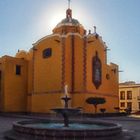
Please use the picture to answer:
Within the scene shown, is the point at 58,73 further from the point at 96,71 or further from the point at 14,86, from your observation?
the point at 14,86

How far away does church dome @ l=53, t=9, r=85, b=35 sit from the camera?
3169cm

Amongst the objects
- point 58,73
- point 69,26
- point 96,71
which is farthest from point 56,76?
point 69,26

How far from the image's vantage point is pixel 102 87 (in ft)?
98.6

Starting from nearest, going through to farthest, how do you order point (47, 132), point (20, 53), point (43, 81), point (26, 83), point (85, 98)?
point (47, 132) → point (85, 98) → point (43, 81) → point (26, 83) → point (20, 53)

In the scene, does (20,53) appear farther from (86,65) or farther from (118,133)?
(118,133)

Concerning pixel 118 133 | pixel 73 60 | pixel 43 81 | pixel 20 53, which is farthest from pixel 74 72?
pixel 118 133

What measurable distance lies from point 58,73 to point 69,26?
20.7 ft

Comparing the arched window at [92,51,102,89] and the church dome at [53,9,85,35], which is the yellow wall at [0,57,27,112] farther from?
the arched window at [92,51,102,89]

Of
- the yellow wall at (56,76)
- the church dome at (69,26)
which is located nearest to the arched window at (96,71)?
the yellow wall at (56,76)

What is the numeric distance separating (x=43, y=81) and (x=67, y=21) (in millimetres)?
7154

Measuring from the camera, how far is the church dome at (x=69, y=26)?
3169 centimetres

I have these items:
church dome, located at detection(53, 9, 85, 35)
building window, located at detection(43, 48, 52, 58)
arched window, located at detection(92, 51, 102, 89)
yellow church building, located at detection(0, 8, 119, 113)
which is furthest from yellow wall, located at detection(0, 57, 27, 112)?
arched window, located at detection(92, 51, 102, 89)

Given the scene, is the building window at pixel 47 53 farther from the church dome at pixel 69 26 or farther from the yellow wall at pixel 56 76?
the church dome at pixel 69 26

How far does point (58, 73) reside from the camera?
27656mm
